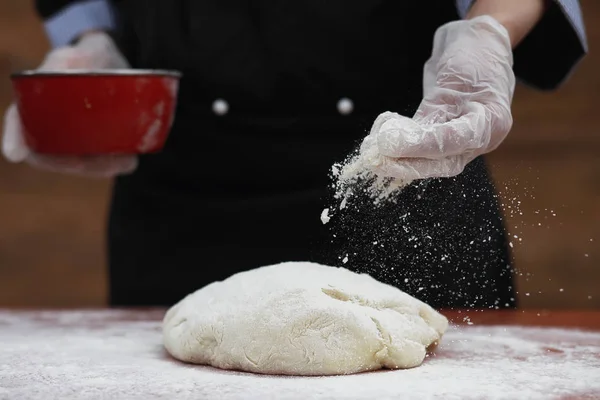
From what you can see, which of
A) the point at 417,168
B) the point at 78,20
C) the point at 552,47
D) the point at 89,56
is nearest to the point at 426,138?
the point at 417,168

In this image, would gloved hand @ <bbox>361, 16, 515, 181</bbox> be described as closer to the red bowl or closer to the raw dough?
the raw dough

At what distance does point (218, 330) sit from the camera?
4.16 feet

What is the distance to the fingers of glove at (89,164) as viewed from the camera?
6.02 ft

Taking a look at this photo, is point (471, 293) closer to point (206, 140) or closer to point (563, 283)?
point (206, 140)

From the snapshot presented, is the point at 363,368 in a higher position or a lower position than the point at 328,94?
lower

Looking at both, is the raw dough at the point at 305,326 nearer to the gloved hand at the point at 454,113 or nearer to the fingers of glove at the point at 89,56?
the gloved hand at the point at 454,113

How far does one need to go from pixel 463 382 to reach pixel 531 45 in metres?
0.75

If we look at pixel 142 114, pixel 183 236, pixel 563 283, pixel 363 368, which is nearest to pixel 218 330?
pixel 363 368

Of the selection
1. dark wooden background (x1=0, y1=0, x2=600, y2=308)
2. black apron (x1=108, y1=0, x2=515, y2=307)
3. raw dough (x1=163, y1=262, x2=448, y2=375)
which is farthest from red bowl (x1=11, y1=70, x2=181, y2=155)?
dark wooden background (x1=0, y1=0, x2=600, y2=308)

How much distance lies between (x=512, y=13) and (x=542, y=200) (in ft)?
3.67

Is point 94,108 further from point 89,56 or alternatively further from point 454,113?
point 454,113

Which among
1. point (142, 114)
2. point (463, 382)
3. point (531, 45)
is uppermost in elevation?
point (531, 45)

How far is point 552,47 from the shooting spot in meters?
1.60

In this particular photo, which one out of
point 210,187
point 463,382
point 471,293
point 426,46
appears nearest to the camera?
point 463,382
